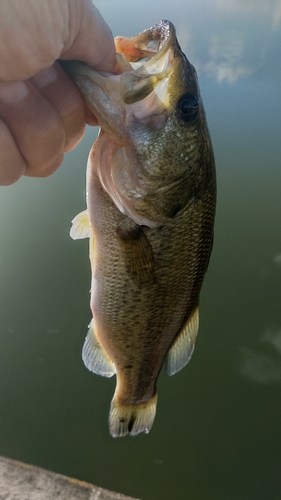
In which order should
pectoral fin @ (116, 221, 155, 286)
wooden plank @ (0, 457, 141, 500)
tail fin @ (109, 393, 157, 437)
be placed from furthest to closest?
wooden plank @ (0, 457, 141, 500) → tail fin @ (109, 393, 157, 437) → pectoral fin @ (116, 221, 155, 286)

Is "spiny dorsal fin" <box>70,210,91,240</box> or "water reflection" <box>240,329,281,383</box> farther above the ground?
"spiny dorsal fin" <box>70,210,91,240</box>

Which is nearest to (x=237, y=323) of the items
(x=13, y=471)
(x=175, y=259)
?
(x=13, y=471)

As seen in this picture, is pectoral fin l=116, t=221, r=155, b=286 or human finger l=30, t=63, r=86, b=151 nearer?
human finger l=30, t=63, r=86, b=151

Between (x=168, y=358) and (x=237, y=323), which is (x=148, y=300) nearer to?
(x=168, y=358)

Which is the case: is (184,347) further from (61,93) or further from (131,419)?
(61,93)

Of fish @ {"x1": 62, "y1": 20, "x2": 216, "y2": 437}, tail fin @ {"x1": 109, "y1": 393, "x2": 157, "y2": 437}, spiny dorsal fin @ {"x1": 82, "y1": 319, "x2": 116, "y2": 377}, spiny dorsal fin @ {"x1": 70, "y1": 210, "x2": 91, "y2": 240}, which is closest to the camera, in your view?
fish @ {"x1": 62, "y1": 20, "x2": 216, "y2": 437}

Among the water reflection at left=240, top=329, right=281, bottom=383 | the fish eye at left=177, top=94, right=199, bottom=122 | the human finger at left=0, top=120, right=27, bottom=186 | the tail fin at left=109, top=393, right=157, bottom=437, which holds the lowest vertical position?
the water reflection at left=240, top=329, right=281, bottom=383

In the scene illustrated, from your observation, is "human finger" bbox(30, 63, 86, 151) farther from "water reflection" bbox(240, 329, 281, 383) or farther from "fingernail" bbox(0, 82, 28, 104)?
Answer: "water reflection" bbox(240, 329, 281, 383)

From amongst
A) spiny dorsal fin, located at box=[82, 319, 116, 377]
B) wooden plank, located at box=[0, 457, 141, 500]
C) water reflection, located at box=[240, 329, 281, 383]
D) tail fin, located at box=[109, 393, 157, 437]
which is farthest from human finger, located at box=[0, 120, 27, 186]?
water reflection, located at box=[240, 329, 281, 383]
